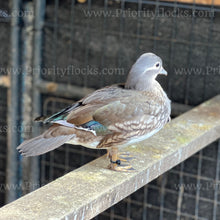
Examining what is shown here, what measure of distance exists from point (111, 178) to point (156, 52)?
1.41m

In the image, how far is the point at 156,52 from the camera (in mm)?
3361

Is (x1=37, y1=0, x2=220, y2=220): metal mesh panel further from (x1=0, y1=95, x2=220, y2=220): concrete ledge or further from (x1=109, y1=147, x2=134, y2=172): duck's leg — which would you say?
(x1=109, y1=147, x2=134, y2=172): duck's leg

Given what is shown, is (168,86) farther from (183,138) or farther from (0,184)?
(0,184)

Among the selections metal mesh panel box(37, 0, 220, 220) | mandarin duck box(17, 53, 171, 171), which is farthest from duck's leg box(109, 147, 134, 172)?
metal mesh panel box(37, 0, 220, 220)

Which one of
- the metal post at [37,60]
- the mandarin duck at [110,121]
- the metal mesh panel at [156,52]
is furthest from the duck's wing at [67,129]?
the metal post at [37,60]

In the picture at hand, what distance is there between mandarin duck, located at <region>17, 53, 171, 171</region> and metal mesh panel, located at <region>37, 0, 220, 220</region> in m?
0.96

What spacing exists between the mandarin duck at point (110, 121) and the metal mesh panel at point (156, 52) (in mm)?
964

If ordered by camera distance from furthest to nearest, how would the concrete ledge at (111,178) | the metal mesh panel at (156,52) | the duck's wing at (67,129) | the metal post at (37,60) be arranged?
1. the metal post at (37,60)
2. the metal mesh panel at (156,52)
3. the duck's wing at (67,129)
4. the concrete ledge at (111,178)

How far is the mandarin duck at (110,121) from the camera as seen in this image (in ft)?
7.22

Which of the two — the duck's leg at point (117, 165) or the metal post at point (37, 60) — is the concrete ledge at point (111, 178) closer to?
the duck's leg at point (117, 165)

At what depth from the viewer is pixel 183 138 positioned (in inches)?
101

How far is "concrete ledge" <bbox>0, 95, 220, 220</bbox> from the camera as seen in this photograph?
183 centimetres

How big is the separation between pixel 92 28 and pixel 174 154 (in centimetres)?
140

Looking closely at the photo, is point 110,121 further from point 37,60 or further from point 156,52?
point 37,60
